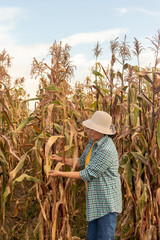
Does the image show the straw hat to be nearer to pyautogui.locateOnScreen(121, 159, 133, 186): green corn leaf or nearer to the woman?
the woman

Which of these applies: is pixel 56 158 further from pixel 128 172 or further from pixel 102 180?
pixel 128 172

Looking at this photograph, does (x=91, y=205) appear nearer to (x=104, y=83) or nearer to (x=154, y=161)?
(x=154, y=161)

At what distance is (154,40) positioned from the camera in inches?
108

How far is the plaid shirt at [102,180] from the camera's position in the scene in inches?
88.7

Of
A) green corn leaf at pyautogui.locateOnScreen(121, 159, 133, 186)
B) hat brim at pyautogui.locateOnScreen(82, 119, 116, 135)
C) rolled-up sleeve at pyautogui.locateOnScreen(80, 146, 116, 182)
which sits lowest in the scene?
green corn leaf at pyautogui.locateOnScreen(121, 159, 133, 186)

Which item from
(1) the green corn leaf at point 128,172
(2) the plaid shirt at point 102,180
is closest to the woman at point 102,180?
(2) the plaid shirt at point 102,180

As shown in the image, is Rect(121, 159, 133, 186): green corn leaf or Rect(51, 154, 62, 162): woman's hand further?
Rect(121, 159, 133, 186): green corn leaf

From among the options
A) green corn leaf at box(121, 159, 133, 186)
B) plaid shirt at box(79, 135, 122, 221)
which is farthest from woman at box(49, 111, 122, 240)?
green corn leaf at box(121, 159, 133, 186)

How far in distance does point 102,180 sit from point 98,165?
0.17 meters

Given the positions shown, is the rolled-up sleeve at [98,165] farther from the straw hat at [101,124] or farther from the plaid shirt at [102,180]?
the straw hat at [101,124]

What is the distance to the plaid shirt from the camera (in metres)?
2.25

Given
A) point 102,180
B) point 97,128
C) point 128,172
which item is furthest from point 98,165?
point 128,172

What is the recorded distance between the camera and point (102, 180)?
232cm

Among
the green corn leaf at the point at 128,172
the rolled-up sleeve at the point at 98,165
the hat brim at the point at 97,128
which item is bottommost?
the green corn leaf at the point at 128,172
